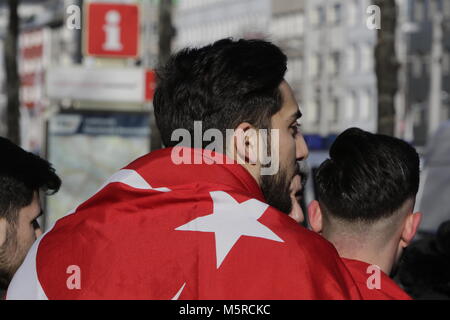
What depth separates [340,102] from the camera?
238ft

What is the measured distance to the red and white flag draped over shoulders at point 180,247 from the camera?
2.74 metres

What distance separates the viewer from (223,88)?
3.17 meters

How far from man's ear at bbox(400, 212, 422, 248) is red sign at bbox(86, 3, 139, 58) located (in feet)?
73.4

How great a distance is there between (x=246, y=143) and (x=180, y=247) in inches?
15.2

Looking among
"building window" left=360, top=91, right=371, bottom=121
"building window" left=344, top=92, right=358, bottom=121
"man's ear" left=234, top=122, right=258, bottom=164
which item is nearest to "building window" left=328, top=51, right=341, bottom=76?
"building window" left=344, top=92, right=358, bottom=121

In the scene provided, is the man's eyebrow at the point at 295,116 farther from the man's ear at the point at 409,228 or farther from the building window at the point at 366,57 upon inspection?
the building window at the point at 366,57

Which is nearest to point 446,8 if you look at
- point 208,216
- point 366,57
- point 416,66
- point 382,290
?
point 416,66

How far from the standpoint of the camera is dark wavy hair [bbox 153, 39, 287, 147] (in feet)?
10.4

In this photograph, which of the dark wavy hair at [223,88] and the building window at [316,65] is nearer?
the dark wavy hair at [223,88]

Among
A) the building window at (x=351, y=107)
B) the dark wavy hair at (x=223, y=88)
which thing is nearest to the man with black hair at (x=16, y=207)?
the dark wavy hair at (x=223, y=88)

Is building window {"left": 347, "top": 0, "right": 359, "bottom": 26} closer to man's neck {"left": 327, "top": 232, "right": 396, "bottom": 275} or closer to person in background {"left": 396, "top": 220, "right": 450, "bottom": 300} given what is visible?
person in background {"left": 396, "top": 220, "right": 450, "bottom": 300}

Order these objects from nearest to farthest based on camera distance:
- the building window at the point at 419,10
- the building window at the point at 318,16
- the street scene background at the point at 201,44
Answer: the street scene background at the point at 201,44, the building window at the point at 419,10, the building window at the point at 318,16
